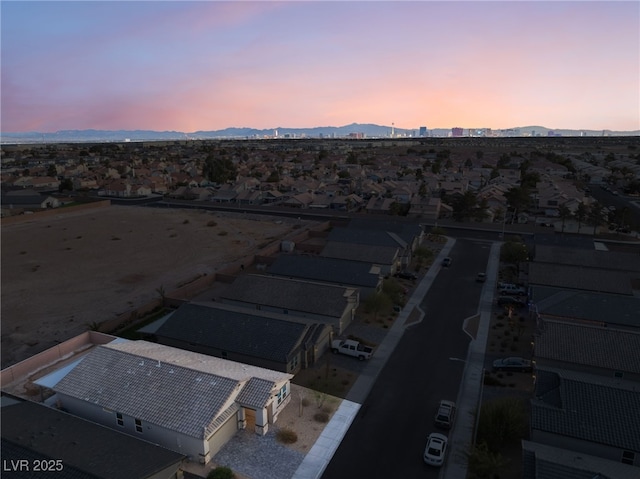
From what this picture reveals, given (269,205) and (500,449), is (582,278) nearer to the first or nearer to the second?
(500,449)

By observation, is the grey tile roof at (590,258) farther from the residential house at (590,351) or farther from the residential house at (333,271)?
the residential house at (590,351)

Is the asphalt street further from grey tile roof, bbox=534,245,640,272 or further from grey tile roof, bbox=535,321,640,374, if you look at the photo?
grey tile roof, bbox=534,245,640,272

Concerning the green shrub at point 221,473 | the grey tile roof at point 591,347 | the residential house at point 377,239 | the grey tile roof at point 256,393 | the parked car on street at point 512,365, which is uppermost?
the residential house at point 377,239

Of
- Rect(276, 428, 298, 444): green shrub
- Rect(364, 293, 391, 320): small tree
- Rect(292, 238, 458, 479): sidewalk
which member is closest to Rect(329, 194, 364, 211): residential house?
Rect(292, 238, 458, 479): sidewalk

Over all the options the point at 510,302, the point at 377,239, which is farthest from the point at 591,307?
the point at 377,239

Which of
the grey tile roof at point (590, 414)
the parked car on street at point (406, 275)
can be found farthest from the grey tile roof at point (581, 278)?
the grey tile roof at point (590, 414)

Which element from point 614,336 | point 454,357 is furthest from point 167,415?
point 614,336
